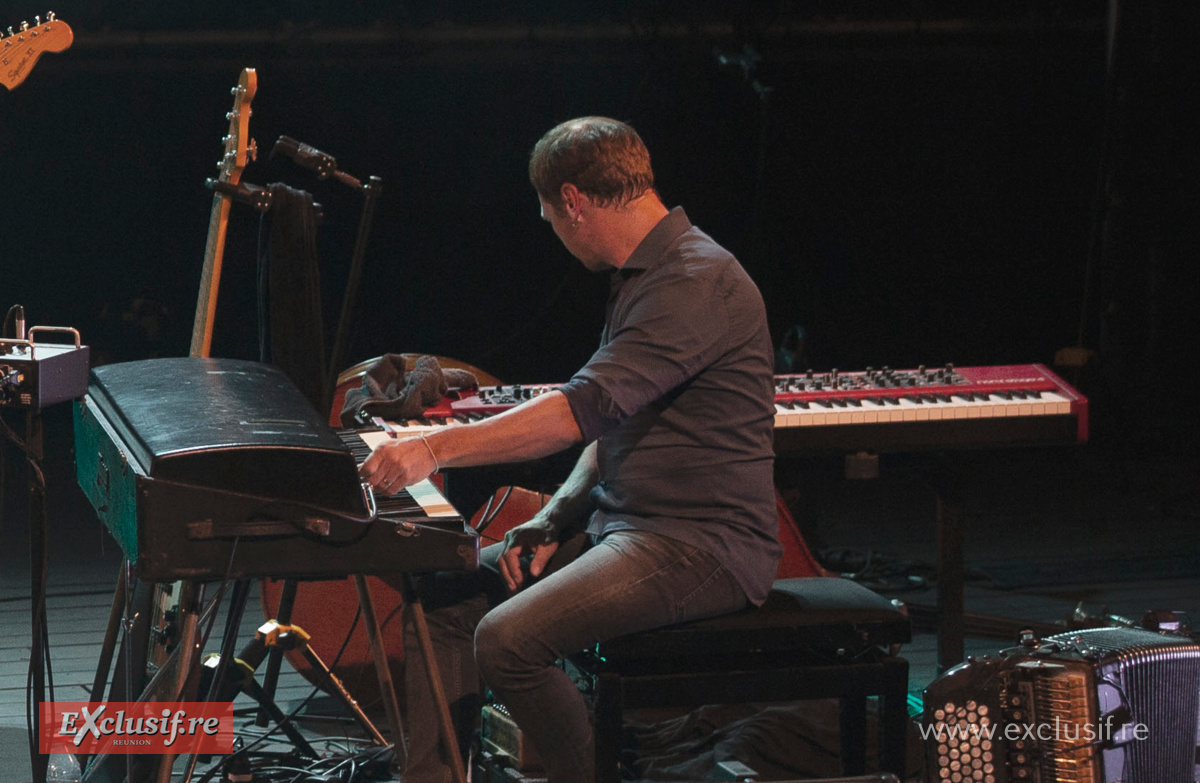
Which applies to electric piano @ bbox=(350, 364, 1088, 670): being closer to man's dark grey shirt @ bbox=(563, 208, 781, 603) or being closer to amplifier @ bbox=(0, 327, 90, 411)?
man's dark grey shirt @ bbox=(563, 208, 781, 603)

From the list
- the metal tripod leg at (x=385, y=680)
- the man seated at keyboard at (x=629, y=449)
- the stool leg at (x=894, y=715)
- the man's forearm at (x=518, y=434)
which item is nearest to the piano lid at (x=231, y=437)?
the man seated at keyboard at (x=629, y=449)

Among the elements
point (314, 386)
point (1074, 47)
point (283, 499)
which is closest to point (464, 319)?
point (1074, 47)

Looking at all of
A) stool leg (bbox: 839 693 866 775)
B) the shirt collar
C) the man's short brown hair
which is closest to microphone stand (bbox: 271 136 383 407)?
the man's short brown hair

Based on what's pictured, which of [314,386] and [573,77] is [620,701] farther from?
[573,77]

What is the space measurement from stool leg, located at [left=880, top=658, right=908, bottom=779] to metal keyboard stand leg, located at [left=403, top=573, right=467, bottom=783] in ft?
2.70

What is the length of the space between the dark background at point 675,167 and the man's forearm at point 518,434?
180 inches

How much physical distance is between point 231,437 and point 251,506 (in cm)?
12

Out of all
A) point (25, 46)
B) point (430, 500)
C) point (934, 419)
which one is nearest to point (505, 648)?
point (430, 500)

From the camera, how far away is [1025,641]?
252 centimetres

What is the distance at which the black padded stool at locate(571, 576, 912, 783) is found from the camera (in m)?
2.52

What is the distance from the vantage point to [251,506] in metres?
2.16

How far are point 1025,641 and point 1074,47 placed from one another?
5970 mm

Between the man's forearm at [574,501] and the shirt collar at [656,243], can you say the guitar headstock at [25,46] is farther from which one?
the man's forearm at [574,501]

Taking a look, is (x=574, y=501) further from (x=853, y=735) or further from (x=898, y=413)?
(x=898, y=413)
